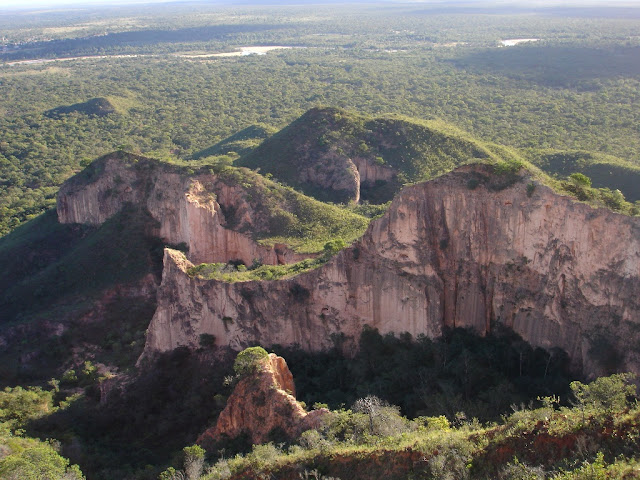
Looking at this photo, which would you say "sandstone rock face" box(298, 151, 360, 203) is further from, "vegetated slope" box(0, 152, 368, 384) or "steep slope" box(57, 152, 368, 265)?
"steep slope" box(57, 152, 368, 265)

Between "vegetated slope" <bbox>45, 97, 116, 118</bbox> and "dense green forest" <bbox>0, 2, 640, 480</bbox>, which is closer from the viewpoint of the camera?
"dense green forest" <bbox>0, 2, 640, 480</bbox>

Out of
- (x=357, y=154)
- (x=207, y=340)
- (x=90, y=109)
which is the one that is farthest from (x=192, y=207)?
(x=90, y=109)

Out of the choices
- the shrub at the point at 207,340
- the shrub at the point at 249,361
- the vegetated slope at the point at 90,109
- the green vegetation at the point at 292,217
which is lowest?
the shrub at the point at 207,340

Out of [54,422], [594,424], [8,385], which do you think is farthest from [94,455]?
[594,424]

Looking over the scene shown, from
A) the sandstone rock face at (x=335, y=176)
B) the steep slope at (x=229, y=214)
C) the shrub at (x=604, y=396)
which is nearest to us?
the shrub at (x=604, y=396)

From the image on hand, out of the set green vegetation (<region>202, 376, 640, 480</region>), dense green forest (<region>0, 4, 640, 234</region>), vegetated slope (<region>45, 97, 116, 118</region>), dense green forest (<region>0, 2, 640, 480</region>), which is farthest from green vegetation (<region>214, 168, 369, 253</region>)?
vegetated slope (<region>45, 97, 116, 118</region>)

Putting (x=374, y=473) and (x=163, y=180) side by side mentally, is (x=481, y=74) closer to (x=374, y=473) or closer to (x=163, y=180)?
(x=163, y=180)

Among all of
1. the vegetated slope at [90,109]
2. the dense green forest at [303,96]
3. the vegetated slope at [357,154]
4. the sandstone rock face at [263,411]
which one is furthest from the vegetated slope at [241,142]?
the sandstone rock face at [263,411]

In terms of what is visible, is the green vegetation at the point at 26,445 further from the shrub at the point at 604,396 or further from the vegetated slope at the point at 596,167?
the vegetated slope at the point at 596,167
